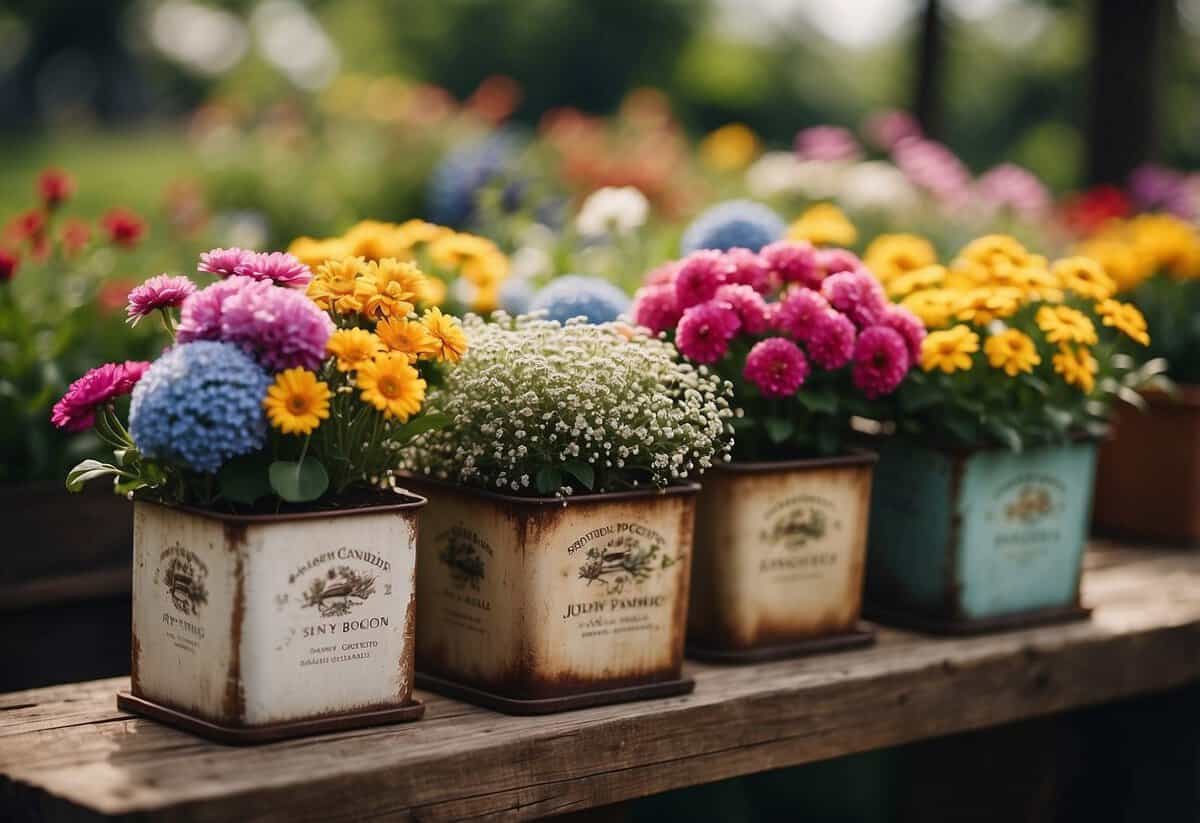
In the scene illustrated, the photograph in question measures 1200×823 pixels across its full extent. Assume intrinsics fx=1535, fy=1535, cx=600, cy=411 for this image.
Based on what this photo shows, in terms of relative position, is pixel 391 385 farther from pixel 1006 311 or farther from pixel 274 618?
pixel 1006 311

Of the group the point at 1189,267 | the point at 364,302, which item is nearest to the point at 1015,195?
the point at 1189,267

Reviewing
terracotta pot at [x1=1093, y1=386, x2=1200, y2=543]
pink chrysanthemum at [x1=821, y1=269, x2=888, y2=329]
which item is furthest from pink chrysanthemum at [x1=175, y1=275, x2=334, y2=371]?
terracotta pot at [x1=1093, y1=386, x2=1200, y2=543]

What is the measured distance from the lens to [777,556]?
205cm

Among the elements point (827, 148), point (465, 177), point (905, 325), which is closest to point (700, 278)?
point (905, 325)

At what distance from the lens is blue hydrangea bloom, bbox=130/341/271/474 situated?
1510 millimetres

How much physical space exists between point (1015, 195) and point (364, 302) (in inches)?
135

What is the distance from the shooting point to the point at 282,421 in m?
1.52

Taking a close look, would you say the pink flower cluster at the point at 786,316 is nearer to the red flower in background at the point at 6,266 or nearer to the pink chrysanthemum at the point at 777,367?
the pink chrysanthemum at the point at 777,367

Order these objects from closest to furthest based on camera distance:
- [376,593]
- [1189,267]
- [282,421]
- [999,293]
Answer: [282,421], [376,593], [999,293], [1189,267]

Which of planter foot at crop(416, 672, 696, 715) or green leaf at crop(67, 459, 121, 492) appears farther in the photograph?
planter foot at crop(416, 672, 696, 715)

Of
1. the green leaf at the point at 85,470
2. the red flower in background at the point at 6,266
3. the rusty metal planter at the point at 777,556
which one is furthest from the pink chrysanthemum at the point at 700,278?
the red flower in background at the point at 6,266

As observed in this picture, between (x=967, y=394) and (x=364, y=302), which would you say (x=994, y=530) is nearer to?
(x=967, y=394)

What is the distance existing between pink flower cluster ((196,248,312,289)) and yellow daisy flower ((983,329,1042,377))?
0.96m

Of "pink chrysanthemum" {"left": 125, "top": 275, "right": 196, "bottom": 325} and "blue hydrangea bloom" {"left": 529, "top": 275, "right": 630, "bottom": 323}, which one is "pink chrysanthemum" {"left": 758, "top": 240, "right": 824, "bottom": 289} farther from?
"pink chrysanthemum" {"left": 125, "top": 275, "right": 196, "bottom": 325}
